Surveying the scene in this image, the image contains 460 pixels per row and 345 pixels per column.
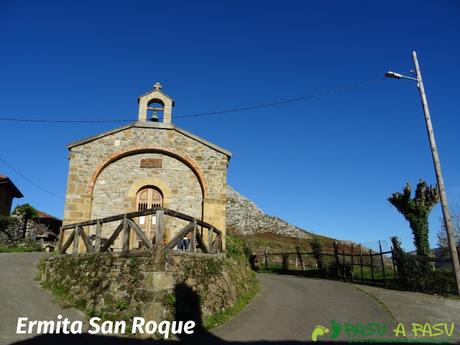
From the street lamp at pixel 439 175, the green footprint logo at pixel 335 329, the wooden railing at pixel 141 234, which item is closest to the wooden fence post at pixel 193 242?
the wooden railing at pixel 141 234

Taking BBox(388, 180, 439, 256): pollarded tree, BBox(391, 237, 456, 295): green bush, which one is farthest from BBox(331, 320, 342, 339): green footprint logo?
BBox(388, 180, 439, 256): pollarded tree

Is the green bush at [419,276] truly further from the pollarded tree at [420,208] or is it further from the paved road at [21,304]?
the paved road at [21,304]

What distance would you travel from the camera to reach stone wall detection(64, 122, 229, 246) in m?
14.8

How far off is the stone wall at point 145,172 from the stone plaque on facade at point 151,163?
5.0 inches

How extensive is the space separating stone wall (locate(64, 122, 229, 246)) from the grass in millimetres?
3581

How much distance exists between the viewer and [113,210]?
584 inches

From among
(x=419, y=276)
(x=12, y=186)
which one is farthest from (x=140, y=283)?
(x=12, y=186)

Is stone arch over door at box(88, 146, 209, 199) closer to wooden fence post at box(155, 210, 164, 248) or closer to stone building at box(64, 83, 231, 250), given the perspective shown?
stone building at box(64, 83, 231, 250)

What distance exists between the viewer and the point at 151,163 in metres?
15.5

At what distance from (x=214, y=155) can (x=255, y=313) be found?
284 inches

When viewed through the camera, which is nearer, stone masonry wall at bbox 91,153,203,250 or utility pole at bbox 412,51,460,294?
utility pole at bbox 412,51,460,294

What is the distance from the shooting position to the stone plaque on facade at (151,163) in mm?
15438

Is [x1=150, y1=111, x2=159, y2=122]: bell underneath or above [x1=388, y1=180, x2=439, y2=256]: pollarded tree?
above

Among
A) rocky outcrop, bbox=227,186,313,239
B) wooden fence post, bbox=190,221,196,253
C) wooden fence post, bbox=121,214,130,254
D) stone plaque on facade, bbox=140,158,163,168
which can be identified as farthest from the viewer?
rocky outcrop, bbox=227,186,313,239
